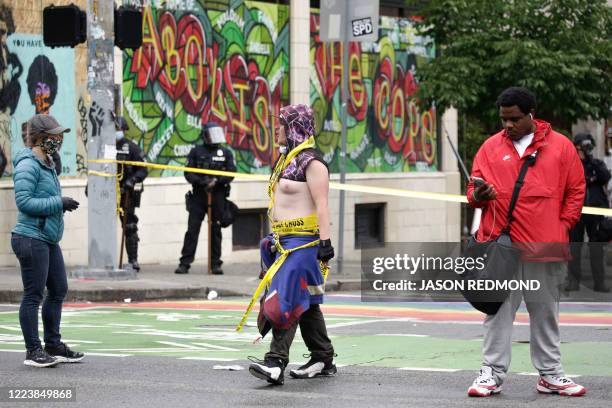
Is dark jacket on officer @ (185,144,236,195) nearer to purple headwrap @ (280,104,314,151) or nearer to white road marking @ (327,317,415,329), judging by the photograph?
white road marking @ (327,317,415,329)

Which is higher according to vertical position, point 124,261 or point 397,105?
point 397,105

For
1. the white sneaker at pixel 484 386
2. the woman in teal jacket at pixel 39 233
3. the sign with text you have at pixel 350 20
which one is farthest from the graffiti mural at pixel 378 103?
the white sneaker at pixel 484 386

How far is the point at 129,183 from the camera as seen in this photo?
17953 millimetres

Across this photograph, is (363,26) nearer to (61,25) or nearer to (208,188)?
(208,188)

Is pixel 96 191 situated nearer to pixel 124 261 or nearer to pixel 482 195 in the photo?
pixel 124 261

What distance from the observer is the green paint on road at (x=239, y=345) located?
10.4 meters

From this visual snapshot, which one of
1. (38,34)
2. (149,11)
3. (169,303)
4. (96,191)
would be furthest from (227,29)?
(169,303)

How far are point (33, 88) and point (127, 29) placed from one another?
2701 mm

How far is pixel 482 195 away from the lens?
337 inches

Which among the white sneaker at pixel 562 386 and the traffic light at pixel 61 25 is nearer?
the white sneaker at pixel 562 386

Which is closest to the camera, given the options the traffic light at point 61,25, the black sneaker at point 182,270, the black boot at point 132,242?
the traffic light at point 61,25

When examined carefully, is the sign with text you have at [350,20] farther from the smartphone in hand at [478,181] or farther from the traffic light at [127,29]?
the smartphone in hand at [478,181]

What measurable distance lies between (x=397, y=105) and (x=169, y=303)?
1046 cm

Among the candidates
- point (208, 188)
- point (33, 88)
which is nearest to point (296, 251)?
point (208, 188)
